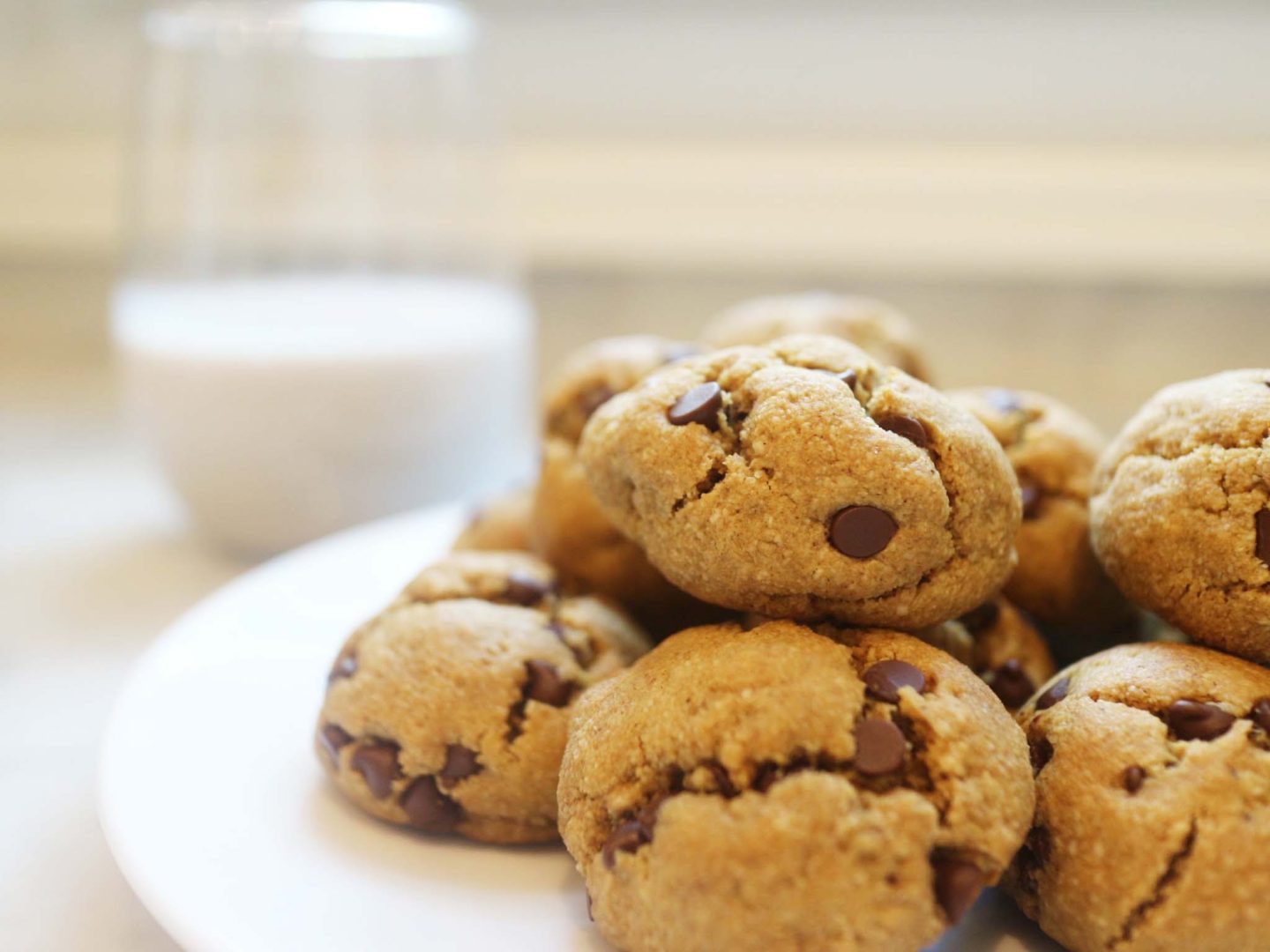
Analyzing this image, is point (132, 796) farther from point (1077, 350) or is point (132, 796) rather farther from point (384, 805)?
point (1077, 350)

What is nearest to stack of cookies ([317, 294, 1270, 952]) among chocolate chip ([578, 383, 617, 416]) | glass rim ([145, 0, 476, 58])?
chocolate chip ([578, 383, 617, 416])

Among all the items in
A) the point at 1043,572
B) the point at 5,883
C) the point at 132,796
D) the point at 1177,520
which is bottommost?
the point at 5,883

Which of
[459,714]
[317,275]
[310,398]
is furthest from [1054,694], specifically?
[317,275]

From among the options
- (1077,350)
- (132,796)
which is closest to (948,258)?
(1077,350)

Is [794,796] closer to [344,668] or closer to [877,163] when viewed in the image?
[344,668]

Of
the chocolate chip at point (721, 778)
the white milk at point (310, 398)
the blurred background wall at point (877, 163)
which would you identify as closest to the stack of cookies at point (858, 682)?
the chocolate chip at point (721, 778)

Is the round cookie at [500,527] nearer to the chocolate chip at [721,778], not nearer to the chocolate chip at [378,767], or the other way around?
the chocolate chip at [378,767]
